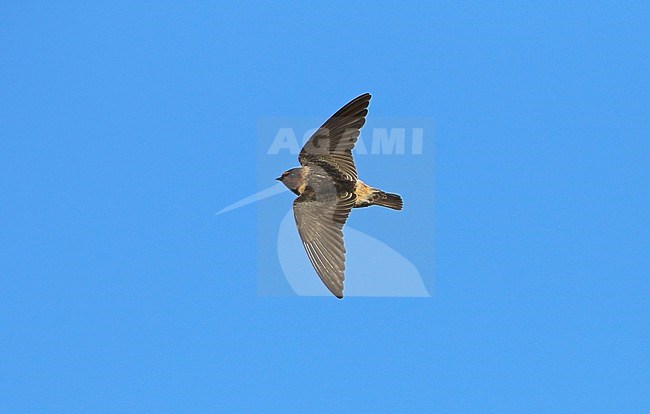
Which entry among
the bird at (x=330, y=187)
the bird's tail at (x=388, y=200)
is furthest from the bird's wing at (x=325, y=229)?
the bird's tail at (x=388, y=200)

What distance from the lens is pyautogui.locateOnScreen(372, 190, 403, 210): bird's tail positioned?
5.03 metres

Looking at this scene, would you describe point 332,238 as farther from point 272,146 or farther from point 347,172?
point 272,146

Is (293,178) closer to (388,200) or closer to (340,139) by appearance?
(340,139)

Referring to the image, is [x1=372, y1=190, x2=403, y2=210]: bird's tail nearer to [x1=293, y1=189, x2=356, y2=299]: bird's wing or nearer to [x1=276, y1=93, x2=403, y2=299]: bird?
[x1=276, y1=93, x2=403, y2=299]: bird

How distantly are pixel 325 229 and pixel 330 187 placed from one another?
0.63ft

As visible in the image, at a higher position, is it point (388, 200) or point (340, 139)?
point (340, 139)

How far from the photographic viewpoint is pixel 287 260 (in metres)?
5.09

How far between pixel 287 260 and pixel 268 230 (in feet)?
0.60

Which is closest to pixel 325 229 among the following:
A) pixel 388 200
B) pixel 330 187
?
pixel 330 187

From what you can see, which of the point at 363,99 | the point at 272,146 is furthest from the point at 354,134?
the point at 272,146

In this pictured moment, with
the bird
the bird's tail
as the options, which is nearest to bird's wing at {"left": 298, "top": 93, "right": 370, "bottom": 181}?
the bird

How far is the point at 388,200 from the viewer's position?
5.04 metres

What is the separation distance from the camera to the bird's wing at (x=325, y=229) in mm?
4781

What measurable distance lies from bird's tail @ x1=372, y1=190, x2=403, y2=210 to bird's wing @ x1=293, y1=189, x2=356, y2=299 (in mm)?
114
